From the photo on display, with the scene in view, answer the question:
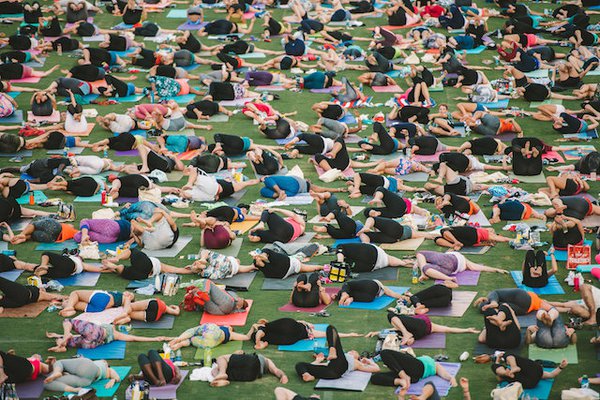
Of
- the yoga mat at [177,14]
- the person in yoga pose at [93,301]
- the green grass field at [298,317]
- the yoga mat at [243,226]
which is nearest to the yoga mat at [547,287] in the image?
the green grass field at [298,317]

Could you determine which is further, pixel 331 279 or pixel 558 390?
pixel 331 279

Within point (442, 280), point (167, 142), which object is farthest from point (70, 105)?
point (442, 280)

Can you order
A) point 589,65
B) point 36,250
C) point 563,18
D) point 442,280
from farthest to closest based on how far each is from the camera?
point 563,18 → point 589,65 → point 36,250 → point 442,280

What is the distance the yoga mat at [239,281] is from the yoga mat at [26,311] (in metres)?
2.58

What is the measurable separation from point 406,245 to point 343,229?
104cm

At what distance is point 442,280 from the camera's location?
16422 mm

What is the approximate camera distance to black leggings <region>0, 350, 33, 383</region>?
13695 millimetres

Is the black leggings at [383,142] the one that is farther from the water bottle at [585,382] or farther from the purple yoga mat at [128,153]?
the water bottle at [585,382]

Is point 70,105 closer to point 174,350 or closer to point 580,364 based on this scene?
point 174,350

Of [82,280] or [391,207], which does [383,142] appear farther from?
[82,280]

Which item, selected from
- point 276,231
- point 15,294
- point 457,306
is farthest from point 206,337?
point 457,306

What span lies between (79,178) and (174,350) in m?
6.05

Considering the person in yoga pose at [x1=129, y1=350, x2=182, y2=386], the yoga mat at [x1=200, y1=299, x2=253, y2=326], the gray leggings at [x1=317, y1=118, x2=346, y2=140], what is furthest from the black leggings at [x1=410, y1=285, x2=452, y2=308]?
the gray leggings at [x1=317, y1=118, x2=346, y2=140]

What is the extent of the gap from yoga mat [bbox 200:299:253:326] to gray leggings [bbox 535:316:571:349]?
408 centimetres
